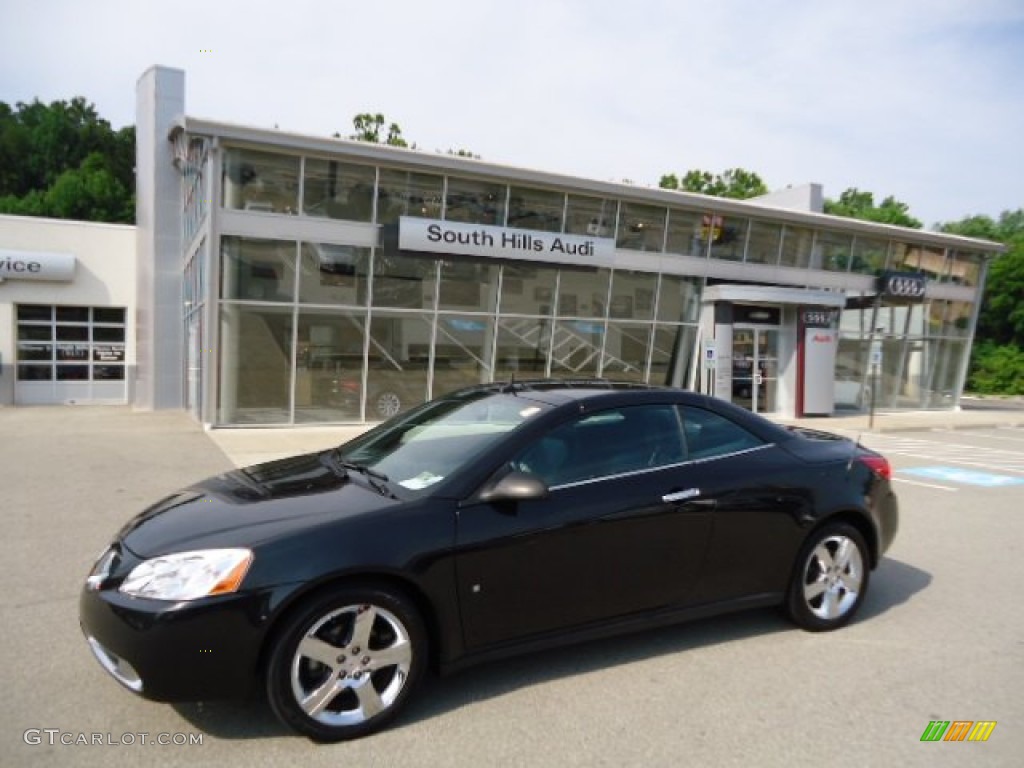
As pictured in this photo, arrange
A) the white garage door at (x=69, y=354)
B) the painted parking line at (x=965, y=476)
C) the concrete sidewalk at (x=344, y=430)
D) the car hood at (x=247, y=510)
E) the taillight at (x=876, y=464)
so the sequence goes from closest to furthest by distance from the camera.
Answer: the car hood at (x=247, y=510) → the taillight at (x=876, y=464) → the painted parking line at (x=965, y=476) → the concrete sidewalk at (x=344, y=430) → the white garage door at (x=69, y=354)

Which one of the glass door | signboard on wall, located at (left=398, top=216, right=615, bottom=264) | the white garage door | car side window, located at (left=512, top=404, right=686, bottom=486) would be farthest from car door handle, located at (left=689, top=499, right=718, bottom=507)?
the white garage door

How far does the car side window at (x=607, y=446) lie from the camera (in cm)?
375

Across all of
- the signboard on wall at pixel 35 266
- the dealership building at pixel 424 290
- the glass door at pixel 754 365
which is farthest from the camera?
the signboard on wall at pixel 35 266

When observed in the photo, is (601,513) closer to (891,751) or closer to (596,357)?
(891,751)

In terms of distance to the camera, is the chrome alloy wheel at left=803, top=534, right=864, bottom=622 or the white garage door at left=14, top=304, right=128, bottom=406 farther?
the white garage door at left=14, top=304, right=128, bottom=406

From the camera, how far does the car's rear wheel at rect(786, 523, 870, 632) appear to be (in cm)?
437

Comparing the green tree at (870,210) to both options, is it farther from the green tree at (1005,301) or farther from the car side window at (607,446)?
the car side window at (607,446)

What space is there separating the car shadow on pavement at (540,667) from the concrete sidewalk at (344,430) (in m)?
7.27

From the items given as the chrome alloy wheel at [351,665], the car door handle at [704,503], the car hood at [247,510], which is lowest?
the chrome alloy wheel at [351,665]

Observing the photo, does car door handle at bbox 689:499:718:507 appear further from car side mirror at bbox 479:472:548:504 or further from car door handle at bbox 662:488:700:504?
car side mirror at bbox 479:472:548:504

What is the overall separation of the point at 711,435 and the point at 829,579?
1159 mm

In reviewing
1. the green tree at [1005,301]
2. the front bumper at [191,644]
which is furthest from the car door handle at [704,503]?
the green tree at [1005,301]

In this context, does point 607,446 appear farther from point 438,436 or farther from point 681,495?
point 438,436

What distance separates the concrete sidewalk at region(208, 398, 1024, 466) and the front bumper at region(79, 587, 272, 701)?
7.55 m
